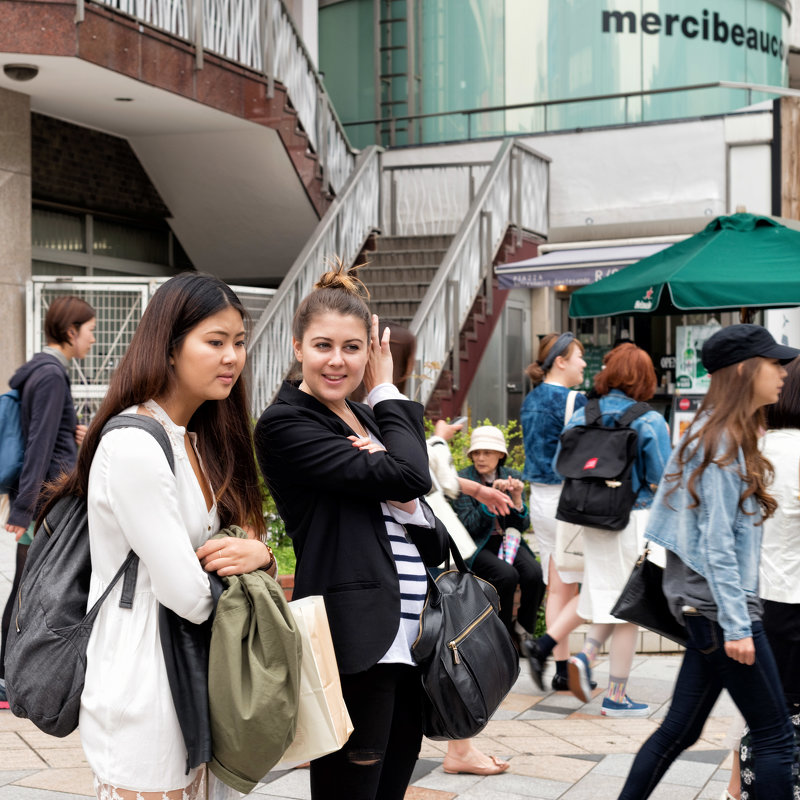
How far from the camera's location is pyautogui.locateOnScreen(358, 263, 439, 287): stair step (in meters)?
14.0

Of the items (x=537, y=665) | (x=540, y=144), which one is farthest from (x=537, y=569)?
(x=540, y=144)

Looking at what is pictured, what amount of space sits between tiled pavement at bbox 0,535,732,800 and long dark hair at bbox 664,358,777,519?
151 cm

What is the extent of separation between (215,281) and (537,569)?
12.6 feet

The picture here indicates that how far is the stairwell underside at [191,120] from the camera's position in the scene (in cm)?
1033

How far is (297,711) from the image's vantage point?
225 centimetres

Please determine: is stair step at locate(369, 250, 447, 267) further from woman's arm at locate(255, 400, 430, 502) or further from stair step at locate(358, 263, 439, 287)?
woman's arm at locate(255, 400, 430, 502)

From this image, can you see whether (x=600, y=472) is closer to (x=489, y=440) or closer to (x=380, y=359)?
(x=489, y=440)

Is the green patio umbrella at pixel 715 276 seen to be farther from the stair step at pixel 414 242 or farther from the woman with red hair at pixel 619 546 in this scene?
the stair step at pixel 414 242

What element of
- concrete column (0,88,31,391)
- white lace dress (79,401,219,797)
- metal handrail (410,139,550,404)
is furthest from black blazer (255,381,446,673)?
concrete column (0,88,31,391)

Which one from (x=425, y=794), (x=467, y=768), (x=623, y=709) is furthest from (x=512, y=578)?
(x=425, y=794)

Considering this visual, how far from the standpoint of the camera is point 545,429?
6285 mm

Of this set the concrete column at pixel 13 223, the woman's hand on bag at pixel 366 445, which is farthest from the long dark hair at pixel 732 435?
the concrete column at pixel 13 223

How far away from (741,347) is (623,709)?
256cm

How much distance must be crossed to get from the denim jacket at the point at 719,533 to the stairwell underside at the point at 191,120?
8.52 meters
